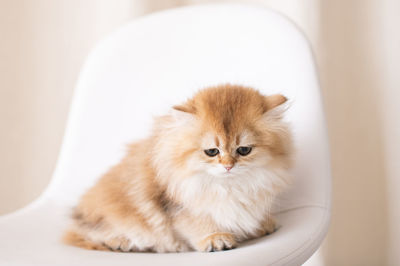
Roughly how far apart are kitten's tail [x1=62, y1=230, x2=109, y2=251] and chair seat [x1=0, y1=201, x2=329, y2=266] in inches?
0.9

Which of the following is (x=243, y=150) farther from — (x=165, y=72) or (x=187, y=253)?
(x=165, y=72)

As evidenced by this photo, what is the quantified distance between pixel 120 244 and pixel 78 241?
13 cm

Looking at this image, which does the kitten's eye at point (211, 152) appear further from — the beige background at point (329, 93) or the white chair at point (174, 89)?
the beige background at point (329, 93)

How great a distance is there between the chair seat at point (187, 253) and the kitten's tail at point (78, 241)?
0.08ft

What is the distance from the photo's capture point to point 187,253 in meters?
0.97

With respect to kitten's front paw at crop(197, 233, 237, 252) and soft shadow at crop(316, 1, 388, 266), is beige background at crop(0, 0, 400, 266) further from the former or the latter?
kitten's front paw at crop(197, 233, 237, 252)

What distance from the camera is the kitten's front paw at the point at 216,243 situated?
0.96 m

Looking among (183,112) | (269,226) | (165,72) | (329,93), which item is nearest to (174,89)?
(165,72)

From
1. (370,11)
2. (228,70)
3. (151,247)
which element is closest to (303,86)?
(228,70)

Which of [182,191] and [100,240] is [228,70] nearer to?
[182,191]

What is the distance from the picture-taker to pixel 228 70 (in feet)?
4.75

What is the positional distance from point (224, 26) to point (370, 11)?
0.75 metres

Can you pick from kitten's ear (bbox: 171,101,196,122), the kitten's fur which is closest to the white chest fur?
the kitten's fur

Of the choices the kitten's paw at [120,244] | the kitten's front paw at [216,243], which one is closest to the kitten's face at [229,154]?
the kitten's front paw at [216,243]
